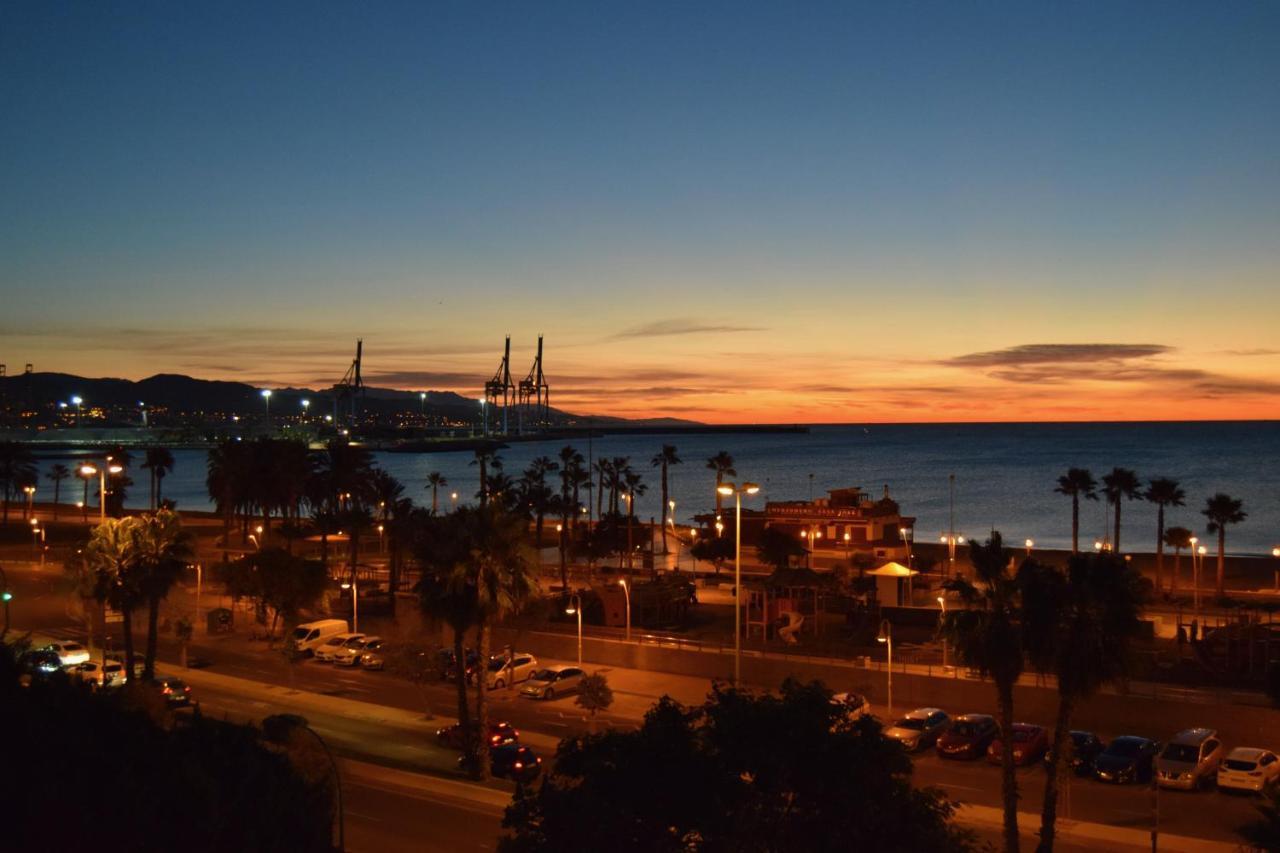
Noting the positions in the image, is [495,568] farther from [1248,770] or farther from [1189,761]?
[1248,770]

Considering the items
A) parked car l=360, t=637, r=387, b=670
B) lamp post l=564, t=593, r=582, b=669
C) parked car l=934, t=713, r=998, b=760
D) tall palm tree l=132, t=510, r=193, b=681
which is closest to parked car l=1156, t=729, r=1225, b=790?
parked car l=934, t=713, r=998, b=760

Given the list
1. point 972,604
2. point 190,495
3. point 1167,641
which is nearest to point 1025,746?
point 972,604

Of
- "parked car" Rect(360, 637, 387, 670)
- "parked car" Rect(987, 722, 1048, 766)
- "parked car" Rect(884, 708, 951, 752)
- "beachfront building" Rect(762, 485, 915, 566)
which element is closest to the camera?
"parked car" Rect(987, 722, 1048, 766)

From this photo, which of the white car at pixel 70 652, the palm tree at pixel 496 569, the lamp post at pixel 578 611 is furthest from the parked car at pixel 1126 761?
the white car at pixel 70 652

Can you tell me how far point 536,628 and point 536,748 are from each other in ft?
39.3

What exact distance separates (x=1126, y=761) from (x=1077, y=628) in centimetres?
737

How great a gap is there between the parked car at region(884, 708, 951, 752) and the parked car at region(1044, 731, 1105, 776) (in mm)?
2771

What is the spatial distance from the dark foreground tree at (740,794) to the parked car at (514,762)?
12.8m

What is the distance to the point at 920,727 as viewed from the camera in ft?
84.7

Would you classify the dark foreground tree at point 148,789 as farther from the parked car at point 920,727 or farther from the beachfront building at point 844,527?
the beachfront building at point 844,527

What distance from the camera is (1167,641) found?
35406mm

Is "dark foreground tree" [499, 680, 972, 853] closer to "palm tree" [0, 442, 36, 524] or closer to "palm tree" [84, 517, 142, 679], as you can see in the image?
"palm tree" [84, 517, 142, 679]

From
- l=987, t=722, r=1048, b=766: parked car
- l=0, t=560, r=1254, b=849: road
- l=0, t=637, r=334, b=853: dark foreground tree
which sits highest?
l=0, t=637, r=334, b=853: dark foreground tree

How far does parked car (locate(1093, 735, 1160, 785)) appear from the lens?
22.8 m
